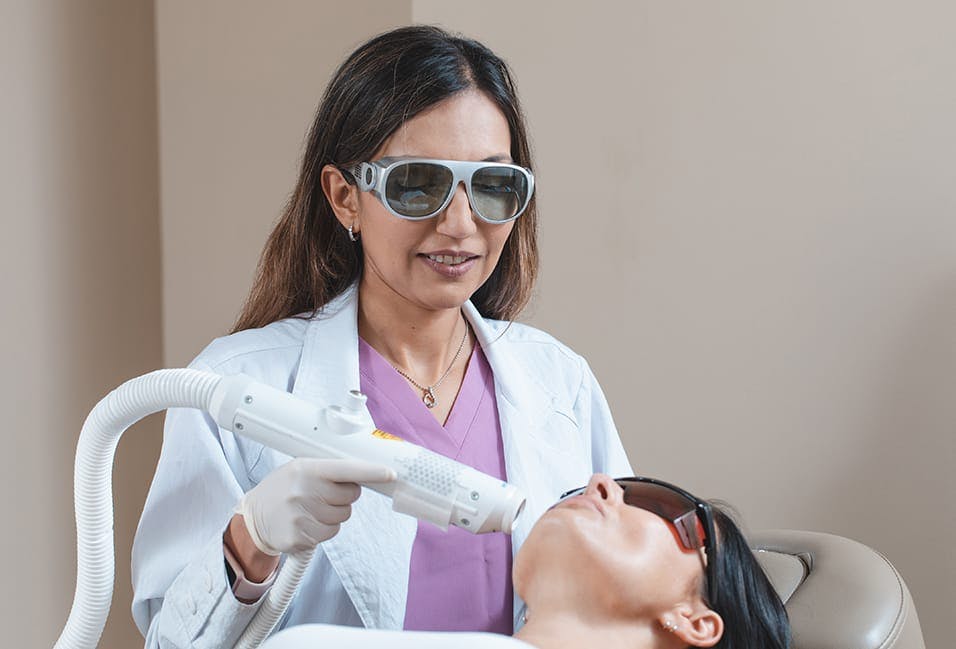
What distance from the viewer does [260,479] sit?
1.44m

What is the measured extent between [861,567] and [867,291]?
3.22 feet

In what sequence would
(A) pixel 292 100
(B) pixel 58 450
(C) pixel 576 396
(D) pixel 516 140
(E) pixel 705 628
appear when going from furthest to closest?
(A) pixel 292 100, (B) pixel 58 450, (C) pixel 576 396, (D) pixel 516 140, (E) pixel 705 628

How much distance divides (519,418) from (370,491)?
0.25 m

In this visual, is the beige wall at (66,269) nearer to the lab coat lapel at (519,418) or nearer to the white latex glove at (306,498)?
the lab coat lapel at (519,418)

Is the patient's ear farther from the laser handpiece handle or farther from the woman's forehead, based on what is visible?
the woman's forehead

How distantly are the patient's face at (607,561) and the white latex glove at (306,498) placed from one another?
0.79 feet

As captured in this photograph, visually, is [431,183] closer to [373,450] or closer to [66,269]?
[373,450]

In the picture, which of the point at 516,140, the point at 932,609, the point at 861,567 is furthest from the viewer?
the point at 932,609

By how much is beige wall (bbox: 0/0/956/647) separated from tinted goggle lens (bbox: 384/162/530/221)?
1.06 m

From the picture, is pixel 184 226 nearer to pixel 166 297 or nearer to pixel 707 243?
pixel 166 297

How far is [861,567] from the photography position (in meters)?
1.45

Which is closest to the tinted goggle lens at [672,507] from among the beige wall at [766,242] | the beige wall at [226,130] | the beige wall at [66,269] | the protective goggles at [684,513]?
the protective goggles at [684,513]

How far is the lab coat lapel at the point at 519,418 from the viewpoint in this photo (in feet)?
4.96

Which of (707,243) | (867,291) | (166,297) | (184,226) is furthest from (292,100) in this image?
(867,291)
